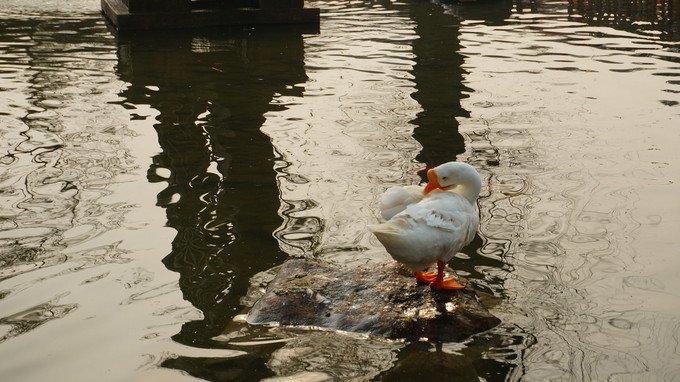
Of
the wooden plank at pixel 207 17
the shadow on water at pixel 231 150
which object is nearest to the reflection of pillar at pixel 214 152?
the shadow on water at pixel 231 150

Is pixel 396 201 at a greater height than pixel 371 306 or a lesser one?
greater

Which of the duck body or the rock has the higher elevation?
the duck body

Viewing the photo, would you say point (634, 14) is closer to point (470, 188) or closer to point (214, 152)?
point (214, 152)

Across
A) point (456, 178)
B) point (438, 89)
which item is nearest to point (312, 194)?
point (456, 178)

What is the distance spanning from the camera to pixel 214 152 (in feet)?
25.2

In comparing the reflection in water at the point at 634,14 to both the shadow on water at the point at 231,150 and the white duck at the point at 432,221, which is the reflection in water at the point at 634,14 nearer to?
the shadow on water at the point at 231,150

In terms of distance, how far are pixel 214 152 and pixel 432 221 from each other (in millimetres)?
3499

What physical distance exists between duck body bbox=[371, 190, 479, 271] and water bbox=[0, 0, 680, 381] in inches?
16.8

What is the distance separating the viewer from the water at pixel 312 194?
14.5 ft

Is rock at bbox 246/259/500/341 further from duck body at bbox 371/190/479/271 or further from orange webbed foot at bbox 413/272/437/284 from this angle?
duck body at bbox 371/190/479/271

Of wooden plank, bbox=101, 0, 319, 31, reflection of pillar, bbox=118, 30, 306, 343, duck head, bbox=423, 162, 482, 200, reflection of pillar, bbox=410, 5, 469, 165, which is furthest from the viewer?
wooden plank, bbox=101, 0, 319, 31

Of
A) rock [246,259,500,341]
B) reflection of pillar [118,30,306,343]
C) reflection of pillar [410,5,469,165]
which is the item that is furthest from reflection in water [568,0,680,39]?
rock [246,259,500,341]

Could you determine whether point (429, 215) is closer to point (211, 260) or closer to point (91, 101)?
point (211, 260)

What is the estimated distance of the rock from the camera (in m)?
4.53
